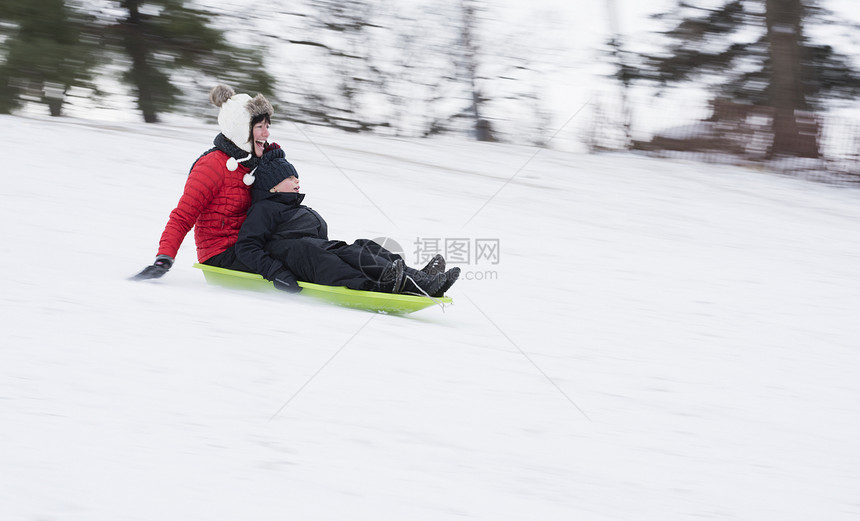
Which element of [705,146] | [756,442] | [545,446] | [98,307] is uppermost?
[98,307]

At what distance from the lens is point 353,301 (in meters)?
3.35

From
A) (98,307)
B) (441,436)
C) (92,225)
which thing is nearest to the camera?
(441,436)

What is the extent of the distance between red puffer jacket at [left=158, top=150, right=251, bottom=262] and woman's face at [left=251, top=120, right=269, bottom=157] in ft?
0.34

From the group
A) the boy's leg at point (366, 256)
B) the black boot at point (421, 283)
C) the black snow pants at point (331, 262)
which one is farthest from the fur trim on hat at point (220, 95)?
the black boot at point (421, 283)

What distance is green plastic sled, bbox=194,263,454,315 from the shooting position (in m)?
3.29

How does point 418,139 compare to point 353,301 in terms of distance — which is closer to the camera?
point 353,301

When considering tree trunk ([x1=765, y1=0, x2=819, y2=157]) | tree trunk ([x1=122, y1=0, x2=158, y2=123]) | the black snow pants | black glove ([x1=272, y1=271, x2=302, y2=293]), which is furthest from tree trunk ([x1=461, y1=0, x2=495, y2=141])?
black glove ([x1=272, y1=271, x2=302, y2=293])

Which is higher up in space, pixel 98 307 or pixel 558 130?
pixel 98 307

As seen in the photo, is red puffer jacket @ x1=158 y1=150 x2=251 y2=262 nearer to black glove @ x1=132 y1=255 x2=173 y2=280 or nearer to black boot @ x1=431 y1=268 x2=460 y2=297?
black glove @ x1=132 y1=255 x2=173 y2=280

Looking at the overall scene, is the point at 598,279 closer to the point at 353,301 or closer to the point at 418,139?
the point at 353,301

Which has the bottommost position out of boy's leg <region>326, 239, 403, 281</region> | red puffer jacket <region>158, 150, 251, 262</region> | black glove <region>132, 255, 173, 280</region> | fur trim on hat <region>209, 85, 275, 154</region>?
boy's leg <region>326, 239, 403, 281</region>

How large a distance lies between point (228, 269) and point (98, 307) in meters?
0.72

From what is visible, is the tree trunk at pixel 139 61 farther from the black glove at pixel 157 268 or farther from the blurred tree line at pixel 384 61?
the black glove at pixel 157 268

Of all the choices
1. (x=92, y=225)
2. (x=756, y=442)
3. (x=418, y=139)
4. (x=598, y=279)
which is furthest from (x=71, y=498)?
(x=418, y=139)
